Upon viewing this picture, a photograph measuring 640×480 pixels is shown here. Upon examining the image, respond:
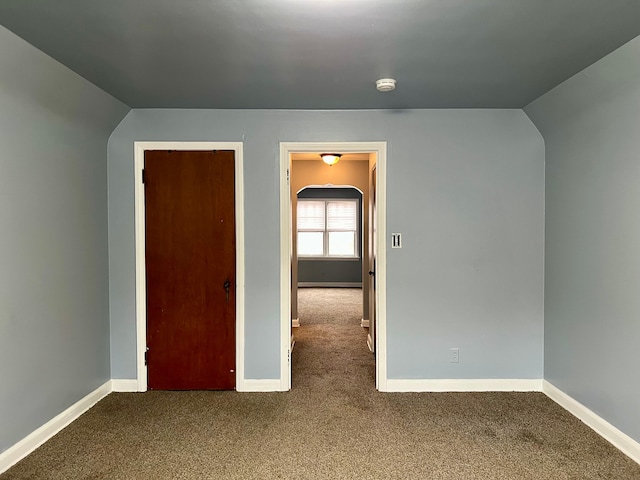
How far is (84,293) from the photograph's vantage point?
9.70ft

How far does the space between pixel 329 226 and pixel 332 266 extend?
3.25ft

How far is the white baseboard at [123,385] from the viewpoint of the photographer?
330cm

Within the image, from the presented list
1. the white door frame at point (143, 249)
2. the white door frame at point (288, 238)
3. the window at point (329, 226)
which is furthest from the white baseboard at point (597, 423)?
the window at point (329, 226)

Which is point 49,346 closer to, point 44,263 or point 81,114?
point 44,263

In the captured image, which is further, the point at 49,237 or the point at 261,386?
the point at 261,386

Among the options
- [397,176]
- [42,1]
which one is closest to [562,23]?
[397,176]

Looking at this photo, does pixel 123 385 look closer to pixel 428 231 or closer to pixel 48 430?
pixel 48 430

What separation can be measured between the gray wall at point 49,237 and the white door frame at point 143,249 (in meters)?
0.25

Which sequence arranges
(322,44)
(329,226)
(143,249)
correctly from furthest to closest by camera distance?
(329,226)
(143,249)
(322,44)

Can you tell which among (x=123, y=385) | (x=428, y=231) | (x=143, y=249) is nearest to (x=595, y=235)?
(x=428, y=231)

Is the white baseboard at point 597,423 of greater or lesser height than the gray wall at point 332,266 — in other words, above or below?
below

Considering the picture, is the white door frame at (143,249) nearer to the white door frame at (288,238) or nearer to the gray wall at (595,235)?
the white door frame at (288,238)

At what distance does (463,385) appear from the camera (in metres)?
3.32

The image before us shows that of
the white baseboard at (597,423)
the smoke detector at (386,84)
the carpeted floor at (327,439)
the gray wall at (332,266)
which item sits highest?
the smoke detector at (386,84)
